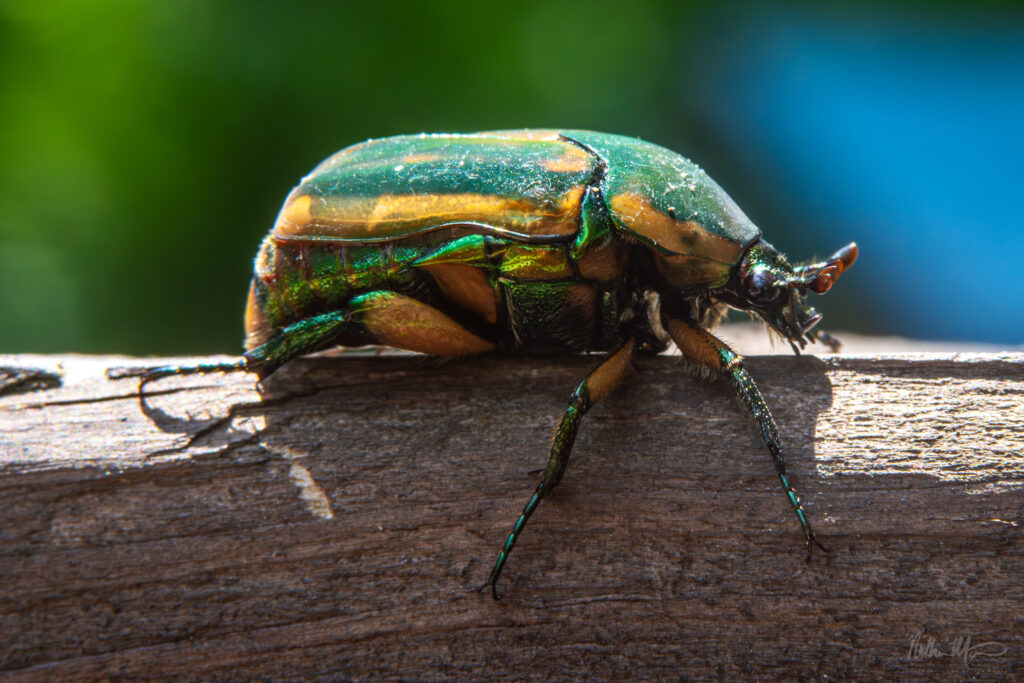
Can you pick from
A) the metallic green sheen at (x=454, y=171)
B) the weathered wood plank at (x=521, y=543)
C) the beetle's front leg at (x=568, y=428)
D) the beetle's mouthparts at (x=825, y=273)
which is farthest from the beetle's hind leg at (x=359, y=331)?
the beetle's mouthparts at (x=825, y=273)

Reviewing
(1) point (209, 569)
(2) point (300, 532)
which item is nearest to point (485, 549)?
(2) point (300, 532)

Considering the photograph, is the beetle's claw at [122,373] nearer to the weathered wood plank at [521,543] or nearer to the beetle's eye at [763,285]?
the weathered wood plank at [521,543]

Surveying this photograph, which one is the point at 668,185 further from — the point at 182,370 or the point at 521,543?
the point at 182,370

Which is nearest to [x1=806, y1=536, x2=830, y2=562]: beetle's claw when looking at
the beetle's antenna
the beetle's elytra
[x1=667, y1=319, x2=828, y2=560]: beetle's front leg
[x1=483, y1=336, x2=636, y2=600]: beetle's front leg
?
[x1=667, y1=319, x2=828, y2=560]: beetle's front leg

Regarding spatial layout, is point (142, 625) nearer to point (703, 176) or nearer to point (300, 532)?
point (300, 532)

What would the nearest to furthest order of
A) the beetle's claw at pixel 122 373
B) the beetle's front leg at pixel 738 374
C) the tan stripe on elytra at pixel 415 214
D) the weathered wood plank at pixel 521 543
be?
the weathered wood plank at pixel 521 543
the beetle's front leg at pixel 738 374
the tan stripe on elytra at pixel 415 214
the beetle's claw at pixel 122 373

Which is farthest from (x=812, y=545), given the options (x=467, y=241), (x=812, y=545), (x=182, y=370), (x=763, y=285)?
(x=182, y=370)

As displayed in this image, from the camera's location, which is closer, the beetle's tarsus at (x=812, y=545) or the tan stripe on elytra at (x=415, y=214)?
the beetle's tarsus at (x=812, y=545)
